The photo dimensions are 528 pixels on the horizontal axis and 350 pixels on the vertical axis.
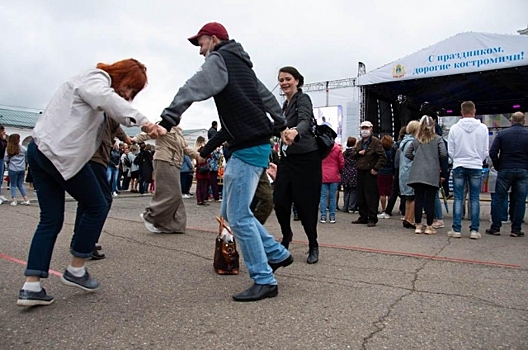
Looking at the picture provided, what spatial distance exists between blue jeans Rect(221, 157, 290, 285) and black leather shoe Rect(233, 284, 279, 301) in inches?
1.4

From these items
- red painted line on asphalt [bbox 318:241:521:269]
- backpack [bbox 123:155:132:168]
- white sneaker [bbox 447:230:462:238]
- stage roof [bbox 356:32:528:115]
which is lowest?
white sneaker [bbox 447:230:462:238]

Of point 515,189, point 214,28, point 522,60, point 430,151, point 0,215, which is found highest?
point 522,60

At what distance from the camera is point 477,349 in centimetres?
243

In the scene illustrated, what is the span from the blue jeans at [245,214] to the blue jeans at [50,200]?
3.07ft

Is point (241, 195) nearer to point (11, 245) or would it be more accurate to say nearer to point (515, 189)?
point (11, 245)

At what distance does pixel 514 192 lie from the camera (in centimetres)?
696

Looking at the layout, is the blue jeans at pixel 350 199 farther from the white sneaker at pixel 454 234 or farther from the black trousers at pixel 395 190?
the white sneaker at pixel 454 234

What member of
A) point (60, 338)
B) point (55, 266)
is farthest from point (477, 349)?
point (55, 266)

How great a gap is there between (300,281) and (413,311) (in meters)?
1.03

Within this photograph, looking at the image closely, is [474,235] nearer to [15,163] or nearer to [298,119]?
[298,119]

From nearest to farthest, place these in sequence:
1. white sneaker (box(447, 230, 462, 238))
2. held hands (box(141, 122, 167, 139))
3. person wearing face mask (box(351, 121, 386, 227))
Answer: held hands (box(141, 122, 167, 139)), white sneaker (box(447, 230, 462, 238)), person wearing face mask (box(351, 121, 386, 227))

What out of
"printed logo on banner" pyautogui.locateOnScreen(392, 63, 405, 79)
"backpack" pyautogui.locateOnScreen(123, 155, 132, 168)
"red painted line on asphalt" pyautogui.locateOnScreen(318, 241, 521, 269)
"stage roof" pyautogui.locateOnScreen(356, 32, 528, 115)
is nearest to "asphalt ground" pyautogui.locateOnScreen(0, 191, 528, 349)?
"red painted line on asphalt" pyautogui.locateOnScreen(318, 241, 521, 269)

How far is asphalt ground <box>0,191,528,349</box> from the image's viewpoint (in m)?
2.54

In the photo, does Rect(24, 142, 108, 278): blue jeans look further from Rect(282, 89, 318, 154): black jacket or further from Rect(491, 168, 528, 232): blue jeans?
Rect(491, 168, 528, 232): blue jeans
